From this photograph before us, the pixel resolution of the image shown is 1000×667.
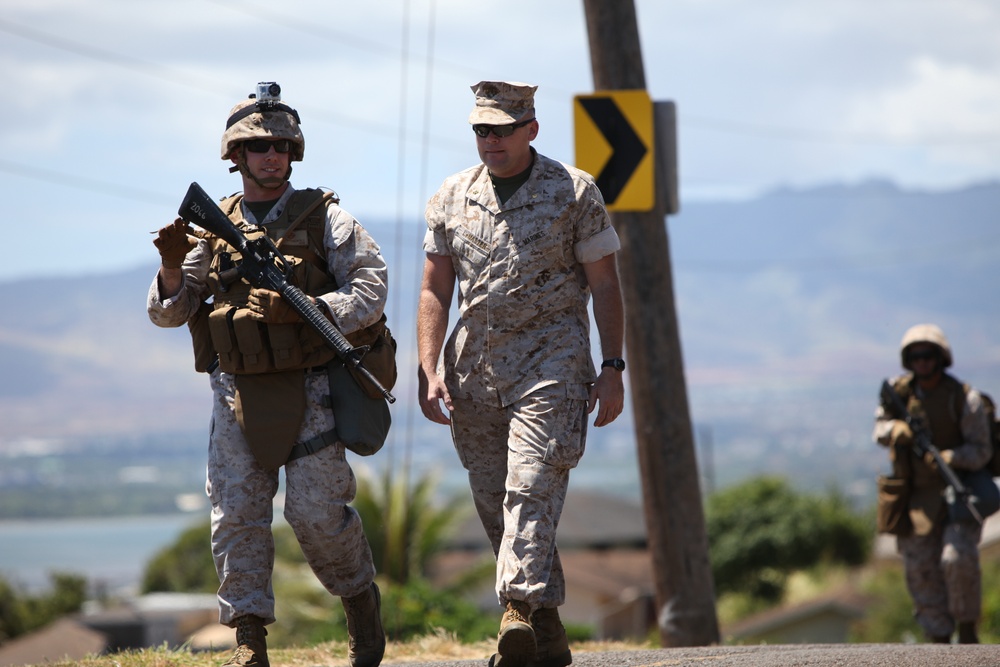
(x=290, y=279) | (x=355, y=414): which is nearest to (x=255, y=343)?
(x=290, y=279)

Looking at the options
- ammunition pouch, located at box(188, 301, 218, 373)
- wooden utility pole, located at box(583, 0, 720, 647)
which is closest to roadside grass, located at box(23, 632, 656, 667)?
wooden utility pole, located at box(583, 0, 720, 647)

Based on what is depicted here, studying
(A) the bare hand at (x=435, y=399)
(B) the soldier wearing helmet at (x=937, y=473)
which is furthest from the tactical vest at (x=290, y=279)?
(B) the soldier wearing helmet at (x=937, y=473)

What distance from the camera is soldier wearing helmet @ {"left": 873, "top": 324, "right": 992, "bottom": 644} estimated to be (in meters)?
9.59

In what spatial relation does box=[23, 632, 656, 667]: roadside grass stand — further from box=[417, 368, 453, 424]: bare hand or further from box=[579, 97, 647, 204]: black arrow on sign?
box=[579, 97, 647, 204]: black arrow on sign

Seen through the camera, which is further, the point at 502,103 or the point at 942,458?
the point at 942,458

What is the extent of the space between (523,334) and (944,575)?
17.1 feet

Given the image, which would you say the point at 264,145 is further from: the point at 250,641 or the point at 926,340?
the point at 926,340

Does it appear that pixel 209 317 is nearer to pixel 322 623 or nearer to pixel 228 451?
pixel 228 451

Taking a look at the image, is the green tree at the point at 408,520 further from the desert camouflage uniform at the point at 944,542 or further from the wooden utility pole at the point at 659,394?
the wooden utility pole at the point at 659,394

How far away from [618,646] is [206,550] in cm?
6530

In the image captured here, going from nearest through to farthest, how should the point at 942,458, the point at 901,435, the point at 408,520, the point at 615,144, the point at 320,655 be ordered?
Answer: the point at 320,655
the point at 615,144
the point at 942,458
the point at 901,435
the point at 408,520

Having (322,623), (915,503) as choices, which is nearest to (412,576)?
(322,623)

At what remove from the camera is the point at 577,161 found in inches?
349

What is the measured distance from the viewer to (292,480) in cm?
562
